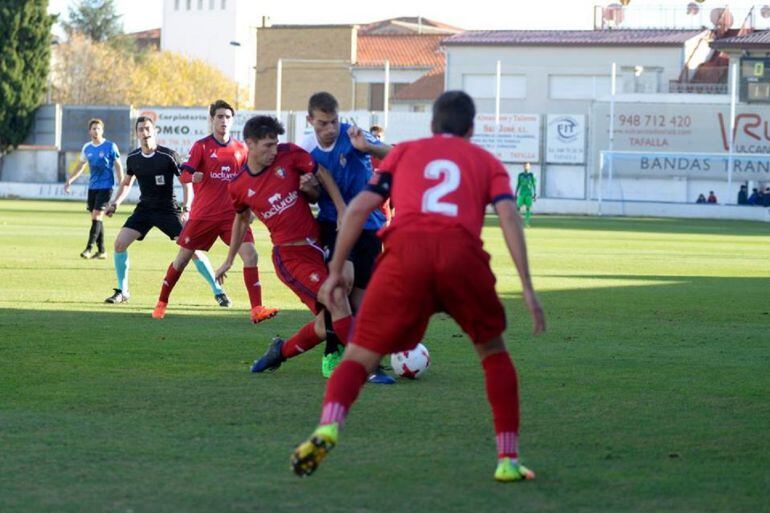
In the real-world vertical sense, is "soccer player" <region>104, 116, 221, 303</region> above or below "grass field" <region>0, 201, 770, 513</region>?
above

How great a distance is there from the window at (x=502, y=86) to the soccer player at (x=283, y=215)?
225ft

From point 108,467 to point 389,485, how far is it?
1361 millimetres

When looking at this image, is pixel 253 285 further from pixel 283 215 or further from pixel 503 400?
pixel 503 400

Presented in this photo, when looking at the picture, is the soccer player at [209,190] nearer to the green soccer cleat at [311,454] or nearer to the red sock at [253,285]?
the red sock at [253,285]

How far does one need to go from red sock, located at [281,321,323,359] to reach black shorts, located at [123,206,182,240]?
6.05 metres

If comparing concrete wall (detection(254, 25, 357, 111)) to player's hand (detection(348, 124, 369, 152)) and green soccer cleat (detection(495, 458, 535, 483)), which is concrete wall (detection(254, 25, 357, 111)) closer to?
player's hand (detection(348, 124, 369, 152))

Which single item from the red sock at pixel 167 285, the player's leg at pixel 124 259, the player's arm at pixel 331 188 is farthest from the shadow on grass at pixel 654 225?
the player's arm at pixel 331 188

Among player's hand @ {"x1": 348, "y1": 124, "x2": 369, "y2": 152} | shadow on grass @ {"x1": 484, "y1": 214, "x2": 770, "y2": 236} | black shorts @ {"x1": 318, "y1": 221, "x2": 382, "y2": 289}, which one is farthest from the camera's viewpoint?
shadow on grass @ {"x1": 484, "y1": 214, "x2": 770, "y2": 236}

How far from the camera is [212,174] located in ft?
47.6

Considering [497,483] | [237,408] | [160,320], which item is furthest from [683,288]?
[497,483]

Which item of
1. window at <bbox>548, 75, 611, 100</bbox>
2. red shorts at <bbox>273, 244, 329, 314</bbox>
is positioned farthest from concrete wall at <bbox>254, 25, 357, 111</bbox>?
red shorts at <bbox>273, 244, 329, 314</bbox>

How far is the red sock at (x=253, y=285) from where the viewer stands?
13.3 m

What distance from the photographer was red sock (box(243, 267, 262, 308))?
13.3 m

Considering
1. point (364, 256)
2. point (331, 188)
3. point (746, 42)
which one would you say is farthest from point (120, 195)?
point (746, 42)
